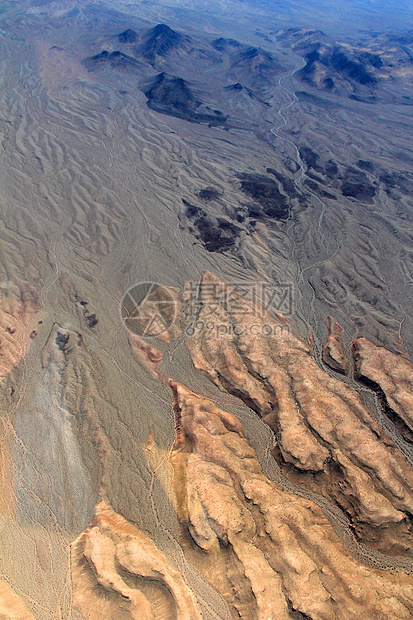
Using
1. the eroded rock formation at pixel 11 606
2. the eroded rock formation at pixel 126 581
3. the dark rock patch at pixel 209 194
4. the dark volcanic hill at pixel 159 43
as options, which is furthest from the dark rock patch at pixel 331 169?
the dark volcanic hill at pixel 159 43

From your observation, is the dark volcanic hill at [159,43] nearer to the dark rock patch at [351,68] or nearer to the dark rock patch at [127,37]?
the dark rock patch at [127,37]

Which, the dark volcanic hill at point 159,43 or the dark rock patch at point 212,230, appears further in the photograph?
the dark volcanic hill at point 159,43

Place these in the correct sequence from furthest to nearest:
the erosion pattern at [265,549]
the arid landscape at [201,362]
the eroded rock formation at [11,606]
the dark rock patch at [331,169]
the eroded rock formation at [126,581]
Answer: the dark rock patch at [331,169], the arid landscape at [201,362], the eroded rock formation at [126,581], the eroded rock formation at [11,606], the erosion pattern at [265,549]

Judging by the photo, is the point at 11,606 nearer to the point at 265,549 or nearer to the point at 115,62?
the point at 265,549

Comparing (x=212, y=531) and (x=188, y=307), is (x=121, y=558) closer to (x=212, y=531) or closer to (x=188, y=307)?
(x=212, y=531)

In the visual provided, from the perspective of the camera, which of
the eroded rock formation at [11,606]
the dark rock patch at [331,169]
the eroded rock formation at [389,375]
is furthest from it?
the dark rock patch at [331,169]

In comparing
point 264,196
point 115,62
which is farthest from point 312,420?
point 115,62
